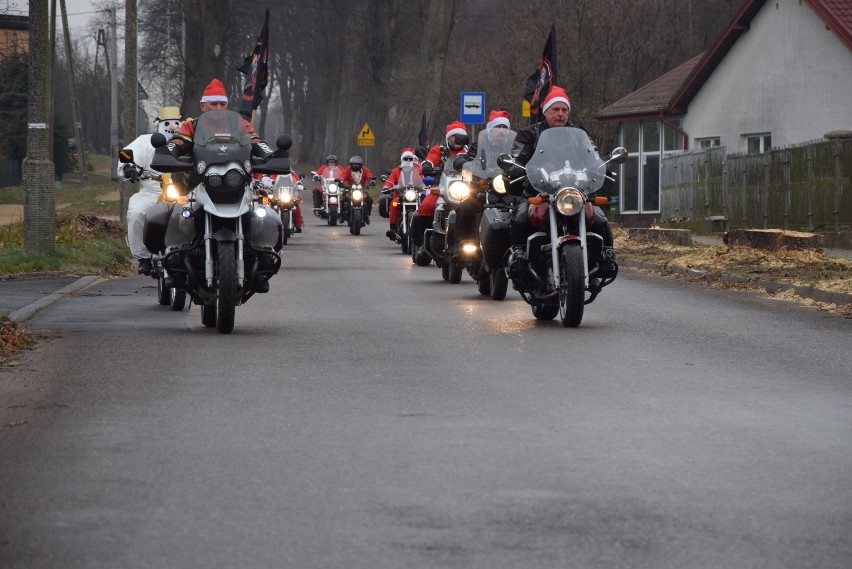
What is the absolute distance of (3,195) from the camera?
5462 centimetres

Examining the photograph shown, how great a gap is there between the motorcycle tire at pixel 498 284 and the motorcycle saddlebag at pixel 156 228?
3.99 metres

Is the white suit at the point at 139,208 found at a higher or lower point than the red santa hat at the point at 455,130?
lower

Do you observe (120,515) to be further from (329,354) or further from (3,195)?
(3,195)

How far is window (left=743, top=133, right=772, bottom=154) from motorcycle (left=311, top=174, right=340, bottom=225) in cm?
980

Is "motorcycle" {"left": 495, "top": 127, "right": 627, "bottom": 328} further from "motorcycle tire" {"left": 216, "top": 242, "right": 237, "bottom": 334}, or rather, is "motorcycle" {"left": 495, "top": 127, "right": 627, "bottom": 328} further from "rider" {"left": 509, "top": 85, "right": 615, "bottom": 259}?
"motorcycle tire" {"left": 216, "top": 242, "right": 237, "bottom": 334}

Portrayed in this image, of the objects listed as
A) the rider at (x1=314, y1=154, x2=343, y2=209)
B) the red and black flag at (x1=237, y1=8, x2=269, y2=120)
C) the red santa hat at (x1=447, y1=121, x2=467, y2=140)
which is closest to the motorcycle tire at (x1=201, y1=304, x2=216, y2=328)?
the red santa hat at (x1=447, y1=121, x2=467, y2=140)

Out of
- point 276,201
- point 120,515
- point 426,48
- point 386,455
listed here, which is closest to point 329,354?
point 386,455

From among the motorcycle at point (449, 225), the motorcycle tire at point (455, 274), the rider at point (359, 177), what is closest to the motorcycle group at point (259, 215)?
the motorcycle at point (449, 225)

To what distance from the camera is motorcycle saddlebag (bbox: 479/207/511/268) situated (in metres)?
14.5

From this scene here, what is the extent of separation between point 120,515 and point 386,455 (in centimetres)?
155

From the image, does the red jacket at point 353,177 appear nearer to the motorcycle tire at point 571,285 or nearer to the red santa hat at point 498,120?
the red santa hat at point 498,120

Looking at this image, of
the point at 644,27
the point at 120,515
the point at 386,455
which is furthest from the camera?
the point at 644,27

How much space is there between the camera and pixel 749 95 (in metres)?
38.2

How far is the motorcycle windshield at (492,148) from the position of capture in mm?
17016
